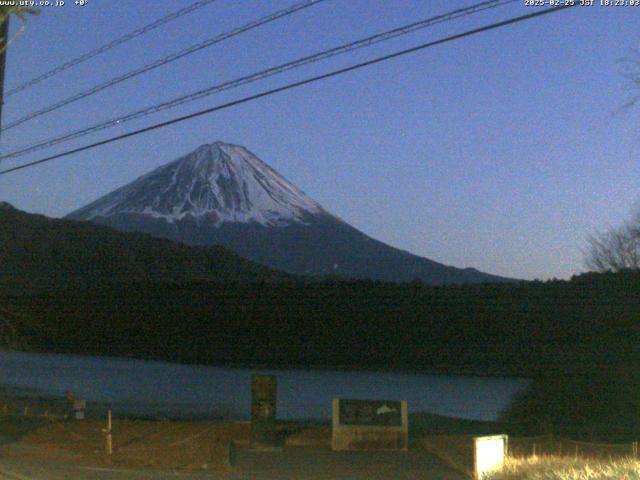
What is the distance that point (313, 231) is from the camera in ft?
475

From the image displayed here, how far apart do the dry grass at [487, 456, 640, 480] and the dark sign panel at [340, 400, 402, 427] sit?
486cm

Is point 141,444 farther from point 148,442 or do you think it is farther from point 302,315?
point 302,315

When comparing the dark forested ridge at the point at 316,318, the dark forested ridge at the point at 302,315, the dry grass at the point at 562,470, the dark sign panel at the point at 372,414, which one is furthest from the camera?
the dark forested ridge at the point at 302,315

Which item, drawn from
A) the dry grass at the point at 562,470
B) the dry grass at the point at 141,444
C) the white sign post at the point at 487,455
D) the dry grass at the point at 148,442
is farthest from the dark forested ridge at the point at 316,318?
the white sign post at the point at 487,455

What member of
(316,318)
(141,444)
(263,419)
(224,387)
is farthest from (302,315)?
(263,419)

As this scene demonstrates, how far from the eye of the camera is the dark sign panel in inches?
708

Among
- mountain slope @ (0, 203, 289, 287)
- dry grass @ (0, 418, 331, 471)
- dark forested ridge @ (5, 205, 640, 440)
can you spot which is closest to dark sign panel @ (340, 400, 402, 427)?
dry grass @ (0, 418, 331, 471)

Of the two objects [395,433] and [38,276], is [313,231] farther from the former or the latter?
[395,433]

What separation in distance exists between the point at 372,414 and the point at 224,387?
76.1 ft

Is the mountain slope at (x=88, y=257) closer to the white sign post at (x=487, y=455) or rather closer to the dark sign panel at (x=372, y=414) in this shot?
the dark sign panel at (x=372, y=414)

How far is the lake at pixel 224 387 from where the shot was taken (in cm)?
3193

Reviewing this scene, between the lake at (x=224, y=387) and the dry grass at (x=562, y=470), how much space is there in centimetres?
1577

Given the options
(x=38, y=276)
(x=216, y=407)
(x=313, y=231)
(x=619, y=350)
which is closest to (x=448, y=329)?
(x=619, y=350)

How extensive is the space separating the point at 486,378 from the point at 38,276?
35481 mm
